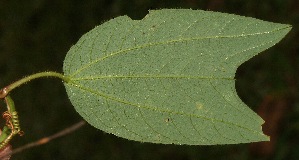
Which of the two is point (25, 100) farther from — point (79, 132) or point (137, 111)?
point (137, 111)

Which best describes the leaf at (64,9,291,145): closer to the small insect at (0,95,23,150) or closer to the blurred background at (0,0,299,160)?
the small insect at (0,95,23,150)

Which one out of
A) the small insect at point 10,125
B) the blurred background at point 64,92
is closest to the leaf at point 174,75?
the small insect at point 10,125

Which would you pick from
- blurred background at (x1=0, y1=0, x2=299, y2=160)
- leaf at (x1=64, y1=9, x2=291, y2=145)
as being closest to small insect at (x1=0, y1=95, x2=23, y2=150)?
leaf at (x1=64, y1=9, x2=291, y2=145)

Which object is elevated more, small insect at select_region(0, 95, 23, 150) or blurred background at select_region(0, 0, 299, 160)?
small insect at select_region(0, 95, 23, 150)

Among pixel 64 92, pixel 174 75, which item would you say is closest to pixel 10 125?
pixel 174 75

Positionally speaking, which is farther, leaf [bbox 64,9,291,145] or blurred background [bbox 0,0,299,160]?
blurred background [bbox 0,0,299,160]

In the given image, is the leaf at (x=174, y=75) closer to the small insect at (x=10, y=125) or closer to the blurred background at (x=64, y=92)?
the small insect at (x=10, y=125)

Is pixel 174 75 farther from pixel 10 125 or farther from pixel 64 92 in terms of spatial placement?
pixel 64 92
